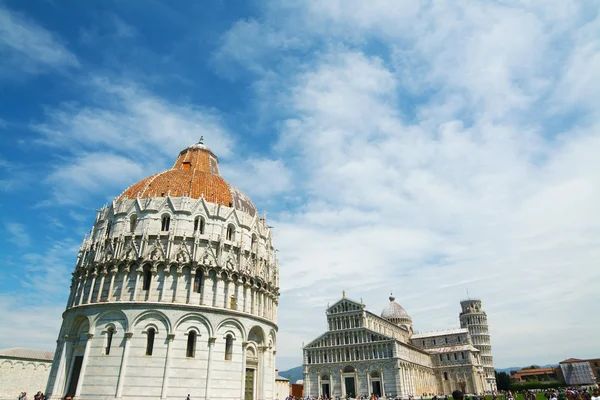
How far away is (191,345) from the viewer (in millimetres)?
28891

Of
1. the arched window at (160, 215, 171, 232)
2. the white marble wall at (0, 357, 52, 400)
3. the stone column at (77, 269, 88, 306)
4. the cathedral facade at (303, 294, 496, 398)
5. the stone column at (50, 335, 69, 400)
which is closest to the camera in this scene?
the stone column at (50, 335, 69, 400)

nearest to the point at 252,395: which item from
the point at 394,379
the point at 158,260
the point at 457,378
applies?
the point at 158,260

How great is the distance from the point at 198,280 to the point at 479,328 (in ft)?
330

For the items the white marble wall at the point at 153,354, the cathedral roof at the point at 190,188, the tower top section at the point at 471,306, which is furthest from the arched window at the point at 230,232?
the tower top section at the point at 471,306

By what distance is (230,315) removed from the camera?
3073cm

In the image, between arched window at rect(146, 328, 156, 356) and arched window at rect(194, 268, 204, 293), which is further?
arched window at rect(194, 268, 204, 293)

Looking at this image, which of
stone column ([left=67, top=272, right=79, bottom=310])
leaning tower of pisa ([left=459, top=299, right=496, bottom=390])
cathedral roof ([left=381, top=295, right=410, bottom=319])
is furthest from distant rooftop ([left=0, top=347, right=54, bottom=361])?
leaning tower of pisa ([left=459, top=299, right=496, bottom=390])

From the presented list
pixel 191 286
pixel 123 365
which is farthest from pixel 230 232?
pixel 123 365

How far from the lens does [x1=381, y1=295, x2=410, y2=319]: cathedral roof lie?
10050 cm

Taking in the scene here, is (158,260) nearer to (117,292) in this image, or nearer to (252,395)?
(117,292)

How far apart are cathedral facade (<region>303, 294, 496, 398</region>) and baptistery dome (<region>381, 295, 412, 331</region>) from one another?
12.2ft

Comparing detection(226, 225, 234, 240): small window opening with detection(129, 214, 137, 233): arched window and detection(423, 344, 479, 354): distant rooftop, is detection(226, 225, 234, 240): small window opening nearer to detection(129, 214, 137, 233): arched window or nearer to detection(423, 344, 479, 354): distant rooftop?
detection(129, 214, 137, 233): arched window

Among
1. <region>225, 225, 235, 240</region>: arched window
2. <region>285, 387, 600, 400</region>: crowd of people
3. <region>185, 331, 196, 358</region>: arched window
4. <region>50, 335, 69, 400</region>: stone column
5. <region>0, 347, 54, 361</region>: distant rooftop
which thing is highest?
<region>225, 225, 235, 240</region>: arched window

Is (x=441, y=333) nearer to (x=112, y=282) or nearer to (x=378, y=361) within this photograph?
(x=378, y=361)
